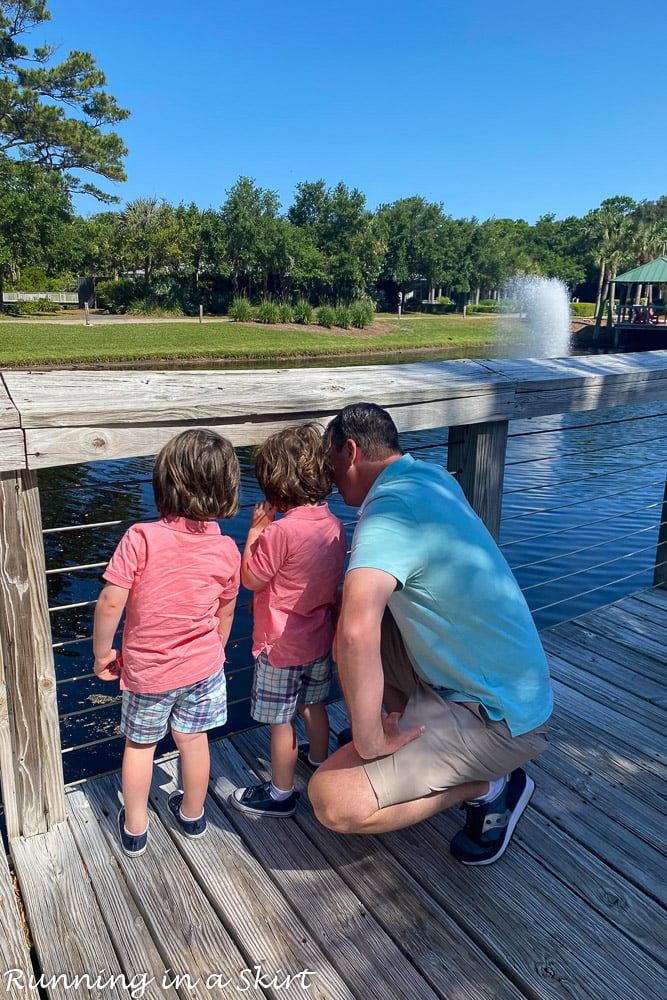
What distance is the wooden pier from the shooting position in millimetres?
1636

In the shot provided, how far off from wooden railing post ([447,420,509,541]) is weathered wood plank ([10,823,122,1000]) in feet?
5.73

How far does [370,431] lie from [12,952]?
1463 mm

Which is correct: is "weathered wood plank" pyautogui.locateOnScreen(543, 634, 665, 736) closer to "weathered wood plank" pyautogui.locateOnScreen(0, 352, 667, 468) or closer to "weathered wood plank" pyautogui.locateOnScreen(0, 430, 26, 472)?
"weathered wood plank" pyautogui.locateOnScreen(0, 352, 667, 468)

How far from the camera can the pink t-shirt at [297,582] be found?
1994 mm

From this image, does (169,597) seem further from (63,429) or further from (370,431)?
(370,431)

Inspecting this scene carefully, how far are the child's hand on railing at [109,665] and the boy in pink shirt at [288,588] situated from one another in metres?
0.37

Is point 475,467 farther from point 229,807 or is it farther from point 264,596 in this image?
point 229,807

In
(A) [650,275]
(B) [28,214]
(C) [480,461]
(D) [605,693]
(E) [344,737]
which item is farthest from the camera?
(A) [650,275]

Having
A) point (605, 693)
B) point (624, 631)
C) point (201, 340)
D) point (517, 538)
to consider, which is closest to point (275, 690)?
point (605, 693)

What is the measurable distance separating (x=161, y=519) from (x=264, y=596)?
37 centimetres

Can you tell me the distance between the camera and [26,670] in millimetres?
1922

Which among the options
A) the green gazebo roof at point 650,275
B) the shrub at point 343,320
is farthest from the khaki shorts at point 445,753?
the green gazebo roof at point 650,275

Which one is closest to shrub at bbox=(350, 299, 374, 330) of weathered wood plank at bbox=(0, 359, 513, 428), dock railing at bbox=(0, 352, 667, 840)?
weathered wood plank at bbox=(0, 359, 513, 428)

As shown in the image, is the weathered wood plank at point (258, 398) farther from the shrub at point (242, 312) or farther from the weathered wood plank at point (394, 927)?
the shrub at point (242, 312)
